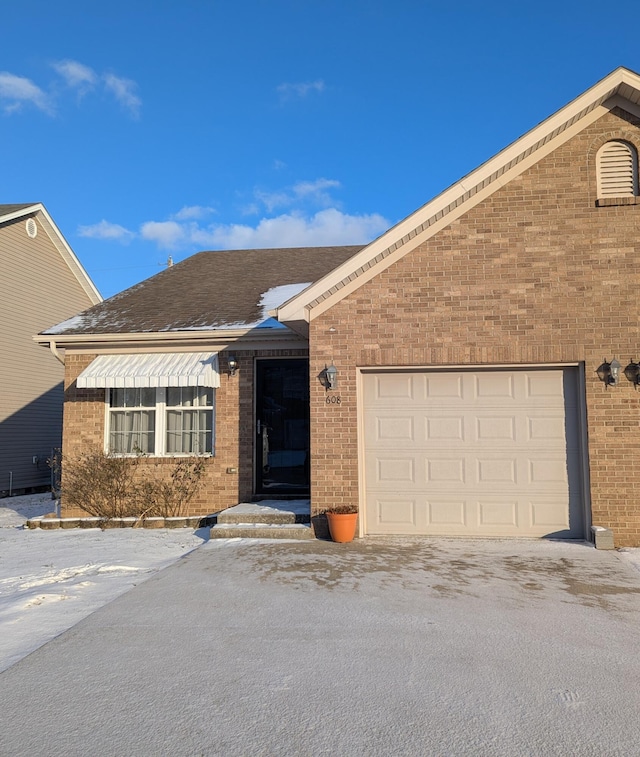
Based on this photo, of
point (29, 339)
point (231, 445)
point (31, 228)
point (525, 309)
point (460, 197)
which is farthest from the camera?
point (31, 228)

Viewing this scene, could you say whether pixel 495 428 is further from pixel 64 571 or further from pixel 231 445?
pixel 64 571

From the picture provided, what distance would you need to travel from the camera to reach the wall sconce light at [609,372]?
25.3 ft

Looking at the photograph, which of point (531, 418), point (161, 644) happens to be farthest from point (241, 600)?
point (531, 418)

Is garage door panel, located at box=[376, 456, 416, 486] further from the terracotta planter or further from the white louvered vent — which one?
the white louvered vent

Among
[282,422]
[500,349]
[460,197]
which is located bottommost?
[282,422]

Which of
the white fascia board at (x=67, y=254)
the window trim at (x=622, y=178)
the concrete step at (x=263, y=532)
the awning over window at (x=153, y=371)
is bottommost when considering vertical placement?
the concrete step at (x=263, y=532)

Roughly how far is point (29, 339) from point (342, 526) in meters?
14.0

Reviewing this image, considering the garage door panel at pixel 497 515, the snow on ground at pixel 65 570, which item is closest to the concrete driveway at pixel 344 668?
the snow on ground at pixel 65 570

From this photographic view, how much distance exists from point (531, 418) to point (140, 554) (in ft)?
18.2

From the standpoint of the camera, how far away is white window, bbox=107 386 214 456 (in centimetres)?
1063

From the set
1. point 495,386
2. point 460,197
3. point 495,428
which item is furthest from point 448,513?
point 460,197

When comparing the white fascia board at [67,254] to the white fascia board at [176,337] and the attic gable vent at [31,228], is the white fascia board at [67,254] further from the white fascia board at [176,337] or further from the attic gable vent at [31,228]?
the white fascia board at [176,337]

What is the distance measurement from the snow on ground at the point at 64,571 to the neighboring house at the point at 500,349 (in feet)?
8.02

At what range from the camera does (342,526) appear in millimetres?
7898
